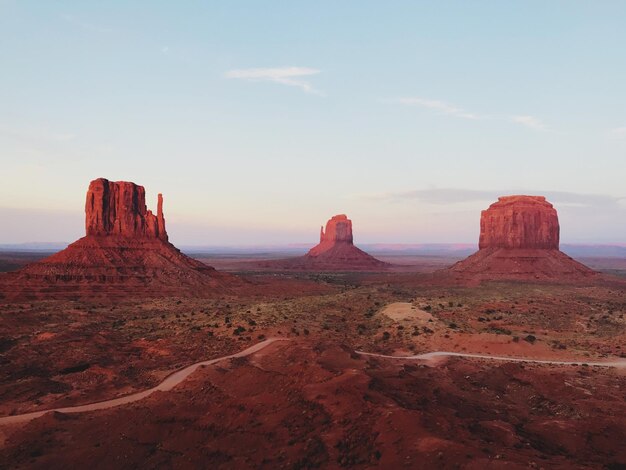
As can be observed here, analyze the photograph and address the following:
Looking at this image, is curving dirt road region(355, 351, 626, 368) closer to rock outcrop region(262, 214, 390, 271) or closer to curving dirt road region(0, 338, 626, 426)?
curving dirt road region(0, 338, 626, 426)

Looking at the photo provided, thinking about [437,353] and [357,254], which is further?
[357,254]

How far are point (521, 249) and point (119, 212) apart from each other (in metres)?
93.4

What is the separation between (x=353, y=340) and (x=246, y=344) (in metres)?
10.8

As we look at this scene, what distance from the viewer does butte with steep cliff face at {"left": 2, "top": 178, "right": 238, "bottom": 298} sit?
240 feet

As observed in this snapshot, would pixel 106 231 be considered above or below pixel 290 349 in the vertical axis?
above

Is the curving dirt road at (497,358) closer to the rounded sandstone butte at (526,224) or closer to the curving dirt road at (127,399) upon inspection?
the curving dirt road at (127,399)

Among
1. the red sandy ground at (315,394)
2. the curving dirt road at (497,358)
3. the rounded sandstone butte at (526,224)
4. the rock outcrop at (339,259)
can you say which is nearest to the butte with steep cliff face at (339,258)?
the rock outcrop at (339,259)

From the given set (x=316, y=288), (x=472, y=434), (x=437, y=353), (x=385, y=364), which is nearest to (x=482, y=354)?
(x=437, y=353)

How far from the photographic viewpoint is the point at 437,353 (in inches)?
1497

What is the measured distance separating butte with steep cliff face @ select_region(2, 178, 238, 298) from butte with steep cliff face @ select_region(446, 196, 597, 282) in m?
60.4

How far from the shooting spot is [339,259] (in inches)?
7269

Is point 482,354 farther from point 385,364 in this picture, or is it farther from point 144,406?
point 144,406

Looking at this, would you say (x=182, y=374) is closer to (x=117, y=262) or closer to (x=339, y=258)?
(x=117, y=262)

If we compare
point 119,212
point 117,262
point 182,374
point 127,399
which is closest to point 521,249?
point 117,262
